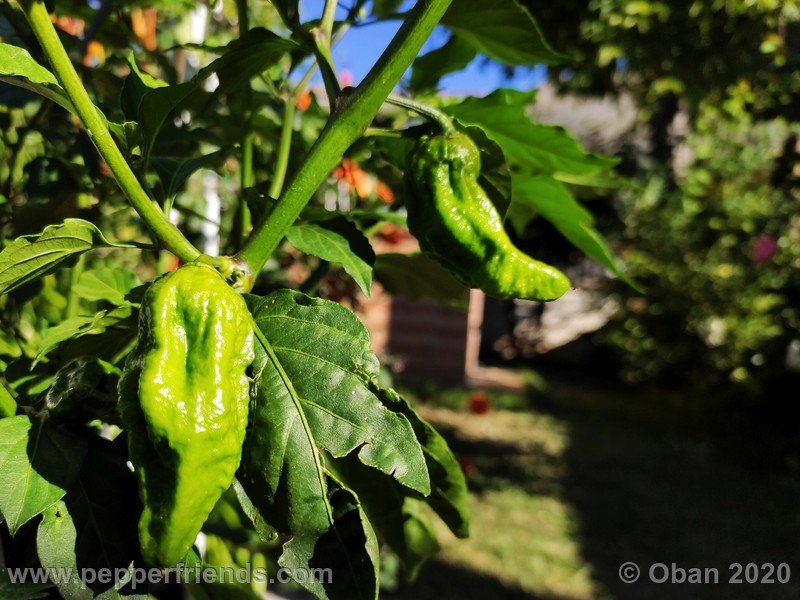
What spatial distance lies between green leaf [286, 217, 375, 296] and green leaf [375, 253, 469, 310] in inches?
8.8

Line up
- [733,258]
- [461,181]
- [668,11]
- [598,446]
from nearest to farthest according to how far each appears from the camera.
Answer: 1. [461,181]
2. [668,11]
3. [598,446]
4. [733,258]

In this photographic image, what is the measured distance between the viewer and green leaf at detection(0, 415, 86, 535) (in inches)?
22.4

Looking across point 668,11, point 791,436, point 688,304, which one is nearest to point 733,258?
point 688,304

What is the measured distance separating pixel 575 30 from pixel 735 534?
105 inches

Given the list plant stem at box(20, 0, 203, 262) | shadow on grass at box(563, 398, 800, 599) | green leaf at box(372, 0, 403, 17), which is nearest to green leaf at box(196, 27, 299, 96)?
plant stem at box(20, 0, 203, 262)

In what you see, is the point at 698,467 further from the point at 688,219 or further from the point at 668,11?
the point at 668,11

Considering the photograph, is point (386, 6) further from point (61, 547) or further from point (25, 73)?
point (61, 547)

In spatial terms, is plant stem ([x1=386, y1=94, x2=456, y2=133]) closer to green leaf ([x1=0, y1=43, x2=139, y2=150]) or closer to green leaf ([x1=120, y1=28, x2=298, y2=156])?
green leaf ([x1=120, y1=28, x2=298, y2=156])

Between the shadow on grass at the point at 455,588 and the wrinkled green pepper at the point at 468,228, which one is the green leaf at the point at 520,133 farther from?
the shadow on grass at the point at 455,588

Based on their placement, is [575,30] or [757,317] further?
[757,317]

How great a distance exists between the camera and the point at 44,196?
2.93 feet

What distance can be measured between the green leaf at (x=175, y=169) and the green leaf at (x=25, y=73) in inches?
5.8

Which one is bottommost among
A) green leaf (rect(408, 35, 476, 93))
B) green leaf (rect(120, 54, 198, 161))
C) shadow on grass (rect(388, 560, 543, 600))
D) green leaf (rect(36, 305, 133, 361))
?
shadow on grass (rect(388, 560, 543, 600))

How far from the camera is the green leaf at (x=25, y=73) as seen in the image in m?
0.56
